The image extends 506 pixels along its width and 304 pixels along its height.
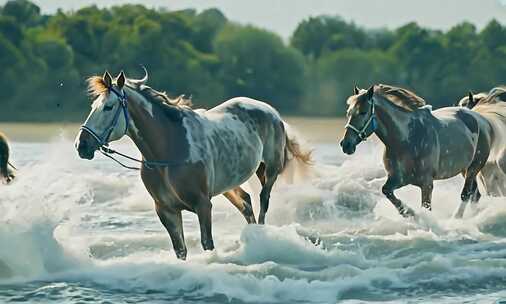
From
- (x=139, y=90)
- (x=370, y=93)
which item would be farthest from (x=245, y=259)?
(x=370, y=93)

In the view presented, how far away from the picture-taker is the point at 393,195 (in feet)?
39.4

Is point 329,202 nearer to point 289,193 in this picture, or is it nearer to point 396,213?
point 289,193

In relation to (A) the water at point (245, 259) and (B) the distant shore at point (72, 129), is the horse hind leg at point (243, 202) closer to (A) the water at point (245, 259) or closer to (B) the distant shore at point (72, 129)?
(A) the water at point (245, 259)

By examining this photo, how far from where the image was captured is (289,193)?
50.2ft

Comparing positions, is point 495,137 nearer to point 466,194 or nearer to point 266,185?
point 466,194

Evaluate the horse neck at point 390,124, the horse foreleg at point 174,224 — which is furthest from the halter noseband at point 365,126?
the horse foreleg at point 174,224

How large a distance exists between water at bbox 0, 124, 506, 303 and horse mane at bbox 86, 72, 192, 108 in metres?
1.16

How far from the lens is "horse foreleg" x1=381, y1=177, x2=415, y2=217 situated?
39.1 ft

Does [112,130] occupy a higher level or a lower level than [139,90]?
lower

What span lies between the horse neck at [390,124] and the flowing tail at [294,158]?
2.91 ft

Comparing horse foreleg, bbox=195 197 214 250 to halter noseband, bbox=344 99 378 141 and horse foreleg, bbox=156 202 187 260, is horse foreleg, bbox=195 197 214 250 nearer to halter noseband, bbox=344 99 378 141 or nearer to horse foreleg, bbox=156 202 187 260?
horse foreleg, bbox=156 202 187 260

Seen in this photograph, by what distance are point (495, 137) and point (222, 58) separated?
3419 centimetres

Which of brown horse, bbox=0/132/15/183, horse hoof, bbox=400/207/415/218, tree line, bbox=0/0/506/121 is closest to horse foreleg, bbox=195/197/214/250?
brown horse, bbox=0/132/15/183

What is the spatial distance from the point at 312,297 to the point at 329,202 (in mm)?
6340
